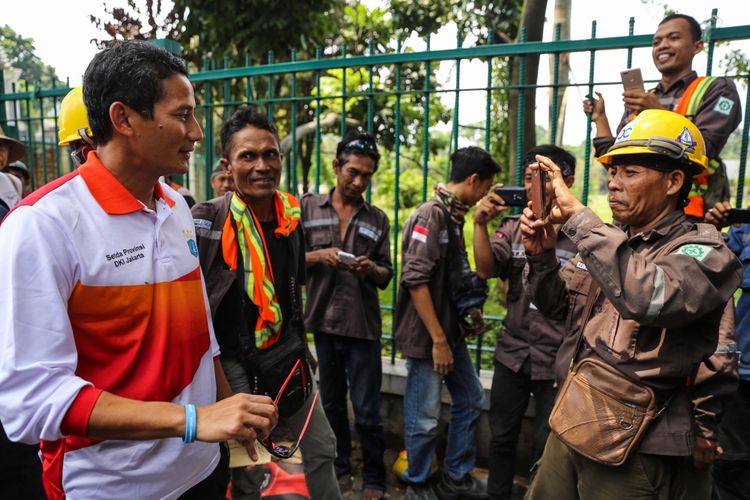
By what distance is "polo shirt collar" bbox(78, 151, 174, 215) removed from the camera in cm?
146

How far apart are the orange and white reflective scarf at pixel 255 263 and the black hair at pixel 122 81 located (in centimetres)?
90

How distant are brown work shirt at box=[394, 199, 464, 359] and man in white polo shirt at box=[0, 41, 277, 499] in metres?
1.58

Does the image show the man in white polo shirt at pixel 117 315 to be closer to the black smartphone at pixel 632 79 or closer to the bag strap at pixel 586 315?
the bag strap at pixel 586 315

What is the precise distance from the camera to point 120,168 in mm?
1522

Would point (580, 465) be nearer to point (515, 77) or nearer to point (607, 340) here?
point (607, 340)

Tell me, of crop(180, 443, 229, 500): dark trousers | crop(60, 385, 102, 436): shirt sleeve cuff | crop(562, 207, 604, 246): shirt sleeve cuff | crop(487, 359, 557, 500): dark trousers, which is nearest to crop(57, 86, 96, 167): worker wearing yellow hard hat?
crop(60, 385, 102, 436): shirt sleeve cuff

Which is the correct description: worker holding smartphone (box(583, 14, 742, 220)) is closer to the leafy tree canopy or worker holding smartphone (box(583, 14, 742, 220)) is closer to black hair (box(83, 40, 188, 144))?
black hair (box(83, 40, 188, 144))

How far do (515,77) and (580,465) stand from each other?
3636 mm

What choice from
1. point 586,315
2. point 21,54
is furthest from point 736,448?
point 21,54

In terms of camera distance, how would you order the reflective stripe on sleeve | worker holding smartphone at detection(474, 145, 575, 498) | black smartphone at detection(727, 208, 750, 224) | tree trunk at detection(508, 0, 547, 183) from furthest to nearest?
tree trunk at detection(508, 0, 547, 183), worker holding smartphone at detection(474, 145, 575, 498), black smartphone at detection(727, 208, 750, 224), the reflective stripe on sleeve

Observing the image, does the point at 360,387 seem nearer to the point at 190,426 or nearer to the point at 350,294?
the point at 350,294

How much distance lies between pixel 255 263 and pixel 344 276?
1063mm

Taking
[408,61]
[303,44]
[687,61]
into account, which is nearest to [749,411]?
[687,61]

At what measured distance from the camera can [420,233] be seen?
10.1 ft
